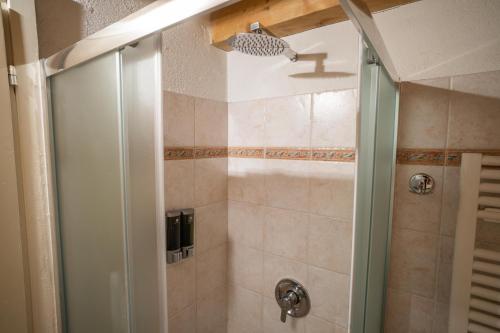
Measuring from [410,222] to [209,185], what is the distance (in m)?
0.90

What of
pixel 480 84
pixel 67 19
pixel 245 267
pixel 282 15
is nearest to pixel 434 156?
pixel 480 84

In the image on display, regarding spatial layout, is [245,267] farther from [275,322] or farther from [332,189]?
[332,189]

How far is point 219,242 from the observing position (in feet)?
4.41

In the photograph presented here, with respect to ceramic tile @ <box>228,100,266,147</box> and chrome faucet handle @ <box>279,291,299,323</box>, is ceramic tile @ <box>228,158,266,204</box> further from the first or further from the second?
chrome faucet handle @ <box>279,291,299,323</box>

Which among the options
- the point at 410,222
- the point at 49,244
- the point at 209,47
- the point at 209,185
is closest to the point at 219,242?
the point at 209,185

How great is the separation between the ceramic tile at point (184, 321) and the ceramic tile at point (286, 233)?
48 centimetres

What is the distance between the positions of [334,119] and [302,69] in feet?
0.95

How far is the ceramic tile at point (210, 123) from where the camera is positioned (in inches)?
46.2

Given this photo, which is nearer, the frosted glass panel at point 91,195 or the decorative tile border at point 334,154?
the frosted glass panel at point 91,195

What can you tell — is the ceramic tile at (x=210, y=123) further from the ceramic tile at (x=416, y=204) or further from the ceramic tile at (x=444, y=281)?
the ceramic tile at (x=444, y=281)

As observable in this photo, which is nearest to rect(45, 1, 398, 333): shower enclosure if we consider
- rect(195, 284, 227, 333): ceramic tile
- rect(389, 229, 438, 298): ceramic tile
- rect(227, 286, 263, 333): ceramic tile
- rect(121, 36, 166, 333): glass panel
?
rect(121, 36, 166, 333): glass panel

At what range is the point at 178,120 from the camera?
108cm

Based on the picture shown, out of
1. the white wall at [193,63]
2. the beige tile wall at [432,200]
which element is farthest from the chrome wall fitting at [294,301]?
the white wall at [193,63]

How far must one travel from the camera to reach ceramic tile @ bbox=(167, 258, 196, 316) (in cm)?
108
